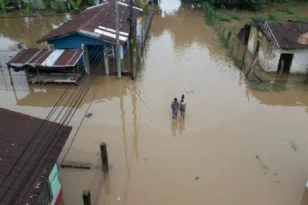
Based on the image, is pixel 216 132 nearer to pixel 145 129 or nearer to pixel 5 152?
pixel 145 129

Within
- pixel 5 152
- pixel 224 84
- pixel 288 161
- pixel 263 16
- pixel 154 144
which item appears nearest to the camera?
pixel 5 152

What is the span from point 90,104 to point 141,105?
2.67 metres

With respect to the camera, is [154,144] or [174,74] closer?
[154,144]

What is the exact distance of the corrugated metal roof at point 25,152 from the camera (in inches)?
279

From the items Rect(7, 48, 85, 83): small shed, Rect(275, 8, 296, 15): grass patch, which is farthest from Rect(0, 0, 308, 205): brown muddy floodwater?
Rect(275, 8, 296, 15): grass patch

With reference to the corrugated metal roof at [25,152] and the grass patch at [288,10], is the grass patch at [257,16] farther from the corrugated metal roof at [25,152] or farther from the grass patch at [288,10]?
the corrugated metal roof at [25,152]

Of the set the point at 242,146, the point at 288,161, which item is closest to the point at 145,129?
the point at 242,146

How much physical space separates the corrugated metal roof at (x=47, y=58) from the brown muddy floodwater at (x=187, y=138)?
1.43 metres

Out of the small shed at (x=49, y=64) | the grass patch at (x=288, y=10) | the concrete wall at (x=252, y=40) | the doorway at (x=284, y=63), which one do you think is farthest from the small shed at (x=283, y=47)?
the grass patch at (x=288, y=10)

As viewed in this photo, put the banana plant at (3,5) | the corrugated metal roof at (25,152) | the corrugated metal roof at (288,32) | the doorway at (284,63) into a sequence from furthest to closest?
the banana plant at (3,5)
the doorway at (284,63)
the corrugated metal roof at (288,32)
the corrugated metal roof at (25,152)

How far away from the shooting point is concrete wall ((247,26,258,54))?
21.4 m

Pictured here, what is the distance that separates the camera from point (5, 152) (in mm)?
7926

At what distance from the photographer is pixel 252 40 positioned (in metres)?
22.0

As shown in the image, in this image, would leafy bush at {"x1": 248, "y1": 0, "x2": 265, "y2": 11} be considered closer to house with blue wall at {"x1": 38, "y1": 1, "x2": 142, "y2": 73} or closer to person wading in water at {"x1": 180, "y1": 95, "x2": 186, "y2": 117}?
house with blue wall at {"x1": 38, "y1": 1, "x2": 142, "y2": 73}
